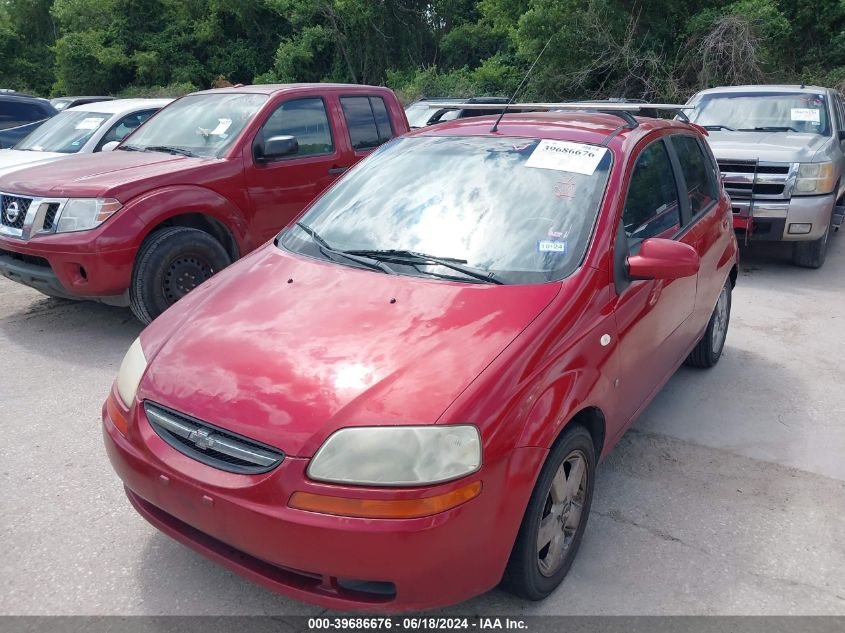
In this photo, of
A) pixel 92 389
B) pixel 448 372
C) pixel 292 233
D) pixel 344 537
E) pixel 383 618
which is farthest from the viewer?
pixel 92 389

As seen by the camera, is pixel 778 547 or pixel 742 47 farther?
pixel 742 47

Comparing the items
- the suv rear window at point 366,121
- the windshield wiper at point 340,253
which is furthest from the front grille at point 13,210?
the windshield wiper at point 340,253

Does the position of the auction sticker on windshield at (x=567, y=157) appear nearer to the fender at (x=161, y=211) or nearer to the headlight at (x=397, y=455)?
the headlight at (x=397, y=455)

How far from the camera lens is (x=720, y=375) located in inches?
197

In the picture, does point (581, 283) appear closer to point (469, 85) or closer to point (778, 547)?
point (778, 547)

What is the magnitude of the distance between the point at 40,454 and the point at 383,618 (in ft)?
7.26

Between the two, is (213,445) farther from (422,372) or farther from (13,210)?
(13,210)

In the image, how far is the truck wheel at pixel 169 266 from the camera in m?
5.36

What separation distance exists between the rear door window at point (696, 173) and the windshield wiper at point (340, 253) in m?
2.00

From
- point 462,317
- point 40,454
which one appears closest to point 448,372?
point 462,317

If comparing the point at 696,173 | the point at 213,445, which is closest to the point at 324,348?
the point at 213,445

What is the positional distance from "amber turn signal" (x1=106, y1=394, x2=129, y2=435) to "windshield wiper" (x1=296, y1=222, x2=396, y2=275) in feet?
3.56

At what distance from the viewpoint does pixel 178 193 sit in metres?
5.47

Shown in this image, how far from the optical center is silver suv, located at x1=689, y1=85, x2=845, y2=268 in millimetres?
7406
